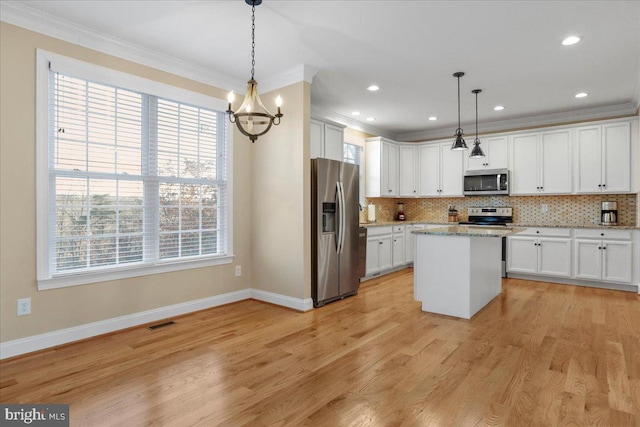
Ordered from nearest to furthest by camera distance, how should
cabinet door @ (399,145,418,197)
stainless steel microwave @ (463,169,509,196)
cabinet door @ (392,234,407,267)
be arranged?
stainless steel microwave @ (463,169,509,196) → cabinet door @ (392,234,407,267) → cabinet door @ (399,145,418,197)

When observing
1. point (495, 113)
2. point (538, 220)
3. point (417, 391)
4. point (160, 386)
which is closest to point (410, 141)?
point (495, 113)

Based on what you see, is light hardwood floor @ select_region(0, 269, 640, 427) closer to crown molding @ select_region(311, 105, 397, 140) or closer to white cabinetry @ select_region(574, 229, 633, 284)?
white cabinetry @ select_region(574, 229, 633, 284)

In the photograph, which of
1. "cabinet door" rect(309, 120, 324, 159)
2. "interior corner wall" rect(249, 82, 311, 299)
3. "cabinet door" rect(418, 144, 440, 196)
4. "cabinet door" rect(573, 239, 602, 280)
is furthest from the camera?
"cabinet door" rect(418, 144, 440, 196)

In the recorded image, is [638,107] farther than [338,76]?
Yes

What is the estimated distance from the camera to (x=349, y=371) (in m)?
2.52

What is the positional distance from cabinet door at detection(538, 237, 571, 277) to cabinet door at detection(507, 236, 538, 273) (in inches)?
3.1

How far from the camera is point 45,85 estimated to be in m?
2.91

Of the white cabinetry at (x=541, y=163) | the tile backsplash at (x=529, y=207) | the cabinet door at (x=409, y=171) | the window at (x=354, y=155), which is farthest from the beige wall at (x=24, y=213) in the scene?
the white cabinetry at (x=541, y=163)

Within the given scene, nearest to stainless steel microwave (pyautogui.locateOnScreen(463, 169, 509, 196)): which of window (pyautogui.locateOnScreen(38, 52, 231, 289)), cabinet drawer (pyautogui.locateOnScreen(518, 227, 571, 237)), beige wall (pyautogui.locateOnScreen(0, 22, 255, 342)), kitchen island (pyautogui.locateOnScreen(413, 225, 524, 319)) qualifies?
cabinet drawer (pyautogui.locateOnScreen(518, 227, 571, 237))

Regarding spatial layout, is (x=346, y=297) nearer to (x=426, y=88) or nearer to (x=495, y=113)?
(x=426, y=88)

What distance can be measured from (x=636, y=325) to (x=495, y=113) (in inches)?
138

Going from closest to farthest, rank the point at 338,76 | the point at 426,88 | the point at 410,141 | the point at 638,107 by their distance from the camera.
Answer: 1. the point at 338,76
2. the point at 426,88
3. the point at 638,107
4. the point at 410,141

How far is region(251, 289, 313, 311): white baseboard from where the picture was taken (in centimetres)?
400

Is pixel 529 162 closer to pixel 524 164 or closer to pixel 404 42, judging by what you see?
pixel 524 164
